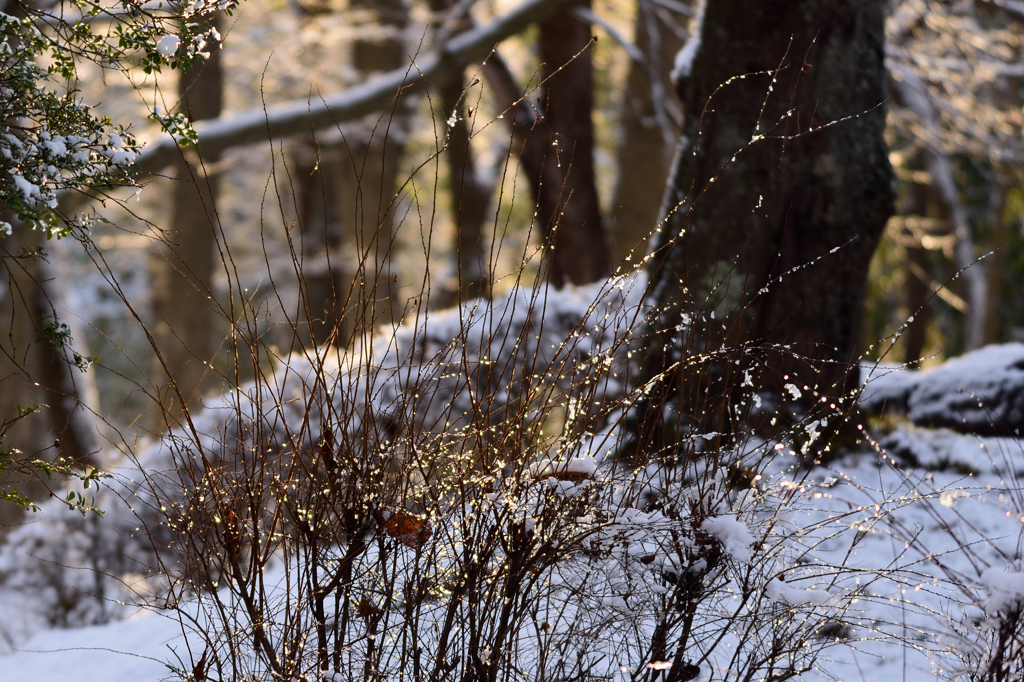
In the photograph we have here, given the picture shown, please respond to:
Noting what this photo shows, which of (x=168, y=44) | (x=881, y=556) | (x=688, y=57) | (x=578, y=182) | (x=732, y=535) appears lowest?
(x=732, y=535)

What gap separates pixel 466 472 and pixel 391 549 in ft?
0.95

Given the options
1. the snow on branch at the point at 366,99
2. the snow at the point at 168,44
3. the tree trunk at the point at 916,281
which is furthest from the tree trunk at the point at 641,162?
the snow at the point at 168,44

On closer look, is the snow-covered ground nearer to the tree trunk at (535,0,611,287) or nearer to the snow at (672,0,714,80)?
the snow at (672,0,714,80)

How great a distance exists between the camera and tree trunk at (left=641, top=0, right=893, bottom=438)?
458cm

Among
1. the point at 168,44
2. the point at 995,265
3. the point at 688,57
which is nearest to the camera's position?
the point at 168,44

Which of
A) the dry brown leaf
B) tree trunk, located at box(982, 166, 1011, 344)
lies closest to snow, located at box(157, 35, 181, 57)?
the dry brown leaf

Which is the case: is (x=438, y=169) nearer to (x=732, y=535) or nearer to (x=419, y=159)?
(x=732, y=535)

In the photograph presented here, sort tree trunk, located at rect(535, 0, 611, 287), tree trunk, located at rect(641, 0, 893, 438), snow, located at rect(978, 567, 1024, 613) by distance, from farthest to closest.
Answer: tree trunk, located at rect(535, 0, 611, 287)
tree trunk, located at rect(641, 0, 893, 438)
snow, located at rect(978, 567, 1024, 613)

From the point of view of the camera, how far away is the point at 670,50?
11742 millimetres

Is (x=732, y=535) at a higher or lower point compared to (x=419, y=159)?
lower

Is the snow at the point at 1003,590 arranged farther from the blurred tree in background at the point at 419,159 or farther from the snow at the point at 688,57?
the snow at the point at 688,57

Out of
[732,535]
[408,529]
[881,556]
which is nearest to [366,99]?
[881,556]

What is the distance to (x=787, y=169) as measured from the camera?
→ 15.2 ft

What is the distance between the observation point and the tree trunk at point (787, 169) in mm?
4578
